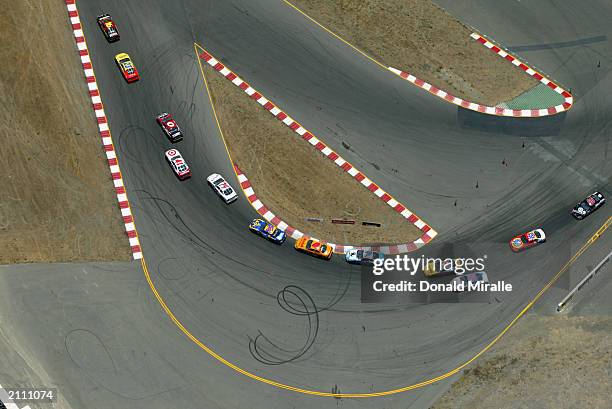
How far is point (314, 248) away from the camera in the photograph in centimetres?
7381

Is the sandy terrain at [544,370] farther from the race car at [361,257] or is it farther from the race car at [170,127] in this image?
the race car at [170,127]

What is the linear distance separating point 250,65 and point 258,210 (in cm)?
1890

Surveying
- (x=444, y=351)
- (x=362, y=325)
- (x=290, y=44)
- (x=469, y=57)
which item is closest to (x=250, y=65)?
(x=290, y=44)

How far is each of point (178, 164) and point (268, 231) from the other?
1205 cm

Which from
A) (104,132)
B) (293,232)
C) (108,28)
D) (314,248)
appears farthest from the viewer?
(108,28)

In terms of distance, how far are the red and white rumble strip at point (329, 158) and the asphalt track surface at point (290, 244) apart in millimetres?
1029

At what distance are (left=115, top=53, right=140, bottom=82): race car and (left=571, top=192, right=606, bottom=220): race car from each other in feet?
158

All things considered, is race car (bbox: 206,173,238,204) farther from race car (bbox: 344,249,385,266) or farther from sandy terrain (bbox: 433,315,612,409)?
sandy terrain (bbox: 433,315,612,409)

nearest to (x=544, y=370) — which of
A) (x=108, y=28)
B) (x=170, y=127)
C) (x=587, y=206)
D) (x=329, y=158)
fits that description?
(x=587, y=206)

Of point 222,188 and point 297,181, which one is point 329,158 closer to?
point 297,181

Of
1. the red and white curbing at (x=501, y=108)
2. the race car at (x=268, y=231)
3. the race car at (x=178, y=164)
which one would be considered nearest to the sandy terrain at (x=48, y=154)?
the race car at (x=178, y=164)

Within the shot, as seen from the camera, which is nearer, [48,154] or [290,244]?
[290,244]

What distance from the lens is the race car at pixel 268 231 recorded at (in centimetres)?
7462

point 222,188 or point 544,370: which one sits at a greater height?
point 222,188
